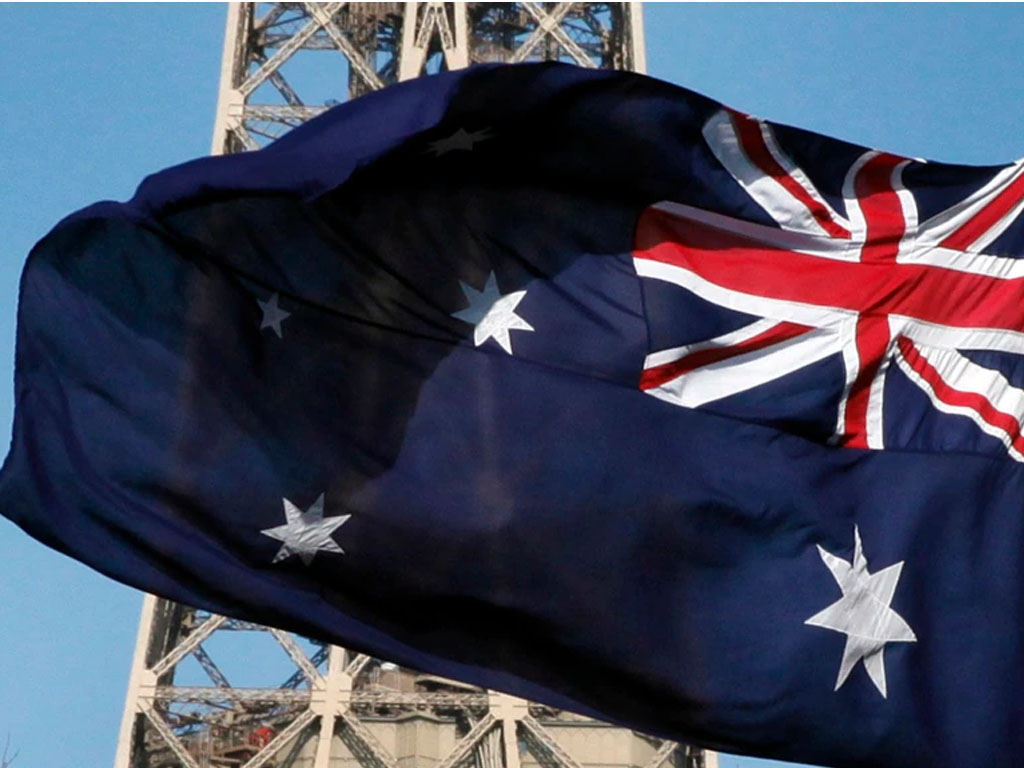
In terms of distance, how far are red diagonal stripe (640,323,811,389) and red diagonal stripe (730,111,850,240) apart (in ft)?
1.86

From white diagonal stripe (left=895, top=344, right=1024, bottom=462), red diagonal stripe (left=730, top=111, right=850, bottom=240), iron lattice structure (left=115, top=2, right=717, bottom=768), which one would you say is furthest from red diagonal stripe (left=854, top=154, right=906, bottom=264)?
iron lattice structure (left=115, top=2, right=717, bottom=768)

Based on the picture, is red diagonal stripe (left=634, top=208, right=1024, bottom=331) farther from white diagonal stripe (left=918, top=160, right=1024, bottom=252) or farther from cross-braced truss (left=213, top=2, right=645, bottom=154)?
cross-braced truss (left=213, top=2, right=645, bottom=154)

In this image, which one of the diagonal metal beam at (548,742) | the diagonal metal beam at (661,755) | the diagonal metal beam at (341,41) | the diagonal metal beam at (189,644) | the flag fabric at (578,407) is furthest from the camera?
the diagonal metal beam at (341,41)

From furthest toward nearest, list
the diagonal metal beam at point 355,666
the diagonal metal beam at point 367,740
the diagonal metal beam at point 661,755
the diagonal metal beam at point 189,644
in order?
1. the diagonal metal beam at point 355,666
2. the diagonal metal beam at point 367,740
3. the diagonal metal beam at point 189,644
4. the diagonal metal beam at point 661,755

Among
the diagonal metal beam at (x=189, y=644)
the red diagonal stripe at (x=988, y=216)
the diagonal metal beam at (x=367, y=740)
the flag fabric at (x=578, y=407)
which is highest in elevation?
the diagonal metal beam at (x=189, y=644)

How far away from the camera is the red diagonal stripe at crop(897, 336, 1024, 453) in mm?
12336

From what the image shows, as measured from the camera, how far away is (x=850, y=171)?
12.7 m

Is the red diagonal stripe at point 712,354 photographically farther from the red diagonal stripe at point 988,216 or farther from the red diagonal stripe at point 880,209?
the red diagonal stripe at point 988,216

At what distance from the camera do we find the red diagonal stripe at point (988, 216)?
12758 mm

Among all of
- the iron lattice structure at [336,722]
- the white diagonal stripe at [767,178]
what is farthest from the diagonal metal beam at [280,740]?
the white diagonal stripe at [767,178]

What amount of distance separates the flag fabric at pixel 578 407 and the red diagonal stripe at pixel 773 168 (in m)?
0.02

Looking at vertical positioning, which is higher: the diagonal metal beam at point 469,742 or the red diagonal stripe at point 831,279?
the diagonal metal beam at point 469,742

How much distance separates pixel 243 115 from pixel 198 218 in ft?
89.6

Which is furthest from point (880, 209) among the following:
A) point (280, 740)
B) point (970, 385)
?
point (280, 740)
